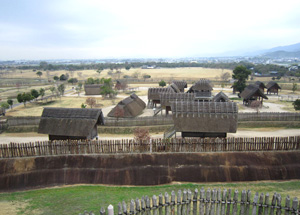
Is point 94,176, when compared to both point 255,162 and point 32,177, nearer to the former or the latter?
point 32,177

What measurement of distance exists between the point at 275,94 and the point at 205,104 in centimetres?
3531

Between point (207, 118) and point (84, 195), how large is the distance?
10.9 metres

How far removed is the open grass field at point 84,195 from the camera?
10813 millimetres

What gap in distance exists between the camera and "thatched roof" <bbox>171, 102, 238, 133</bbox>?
18234mm

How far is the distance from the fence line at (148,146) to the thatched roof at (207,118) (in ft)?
7.98

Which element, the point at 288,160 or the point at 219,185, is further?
the point at 288,160

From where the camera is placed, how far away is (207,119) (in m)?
18.5

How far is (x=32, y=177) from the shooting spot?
14367 mm

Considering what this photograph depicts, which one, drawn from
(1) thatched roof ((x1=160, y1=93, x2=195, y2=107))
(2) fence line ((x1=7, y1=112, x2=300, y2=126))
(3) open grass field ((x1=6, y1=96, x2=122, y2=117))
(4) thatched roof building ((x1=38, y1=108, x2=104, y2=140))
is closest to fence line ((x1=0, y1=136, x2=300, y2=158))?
(4) thatched roof building ((x1=38, y1=108, x2=104, y2=140))

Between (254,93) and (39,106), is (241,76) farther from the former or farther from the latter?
(39,106)

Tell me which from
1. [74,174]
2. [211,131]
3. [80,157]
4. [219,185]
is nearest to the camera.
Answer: [219,185]

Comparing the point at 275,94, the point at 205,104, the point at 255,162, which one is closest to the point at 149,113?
the point at 205,104

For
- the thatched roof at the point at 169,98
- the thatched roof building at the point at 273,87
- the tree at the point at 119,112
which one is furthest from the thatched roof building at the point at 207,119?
the thatched roof building at the point at 273,87

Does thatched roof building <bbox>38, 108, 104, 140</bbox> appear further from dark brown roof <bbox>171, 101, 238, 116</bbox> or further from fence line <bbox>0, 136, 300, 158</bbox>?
dark brown roof <bbox>171, 101, 238, 116</bbox>
